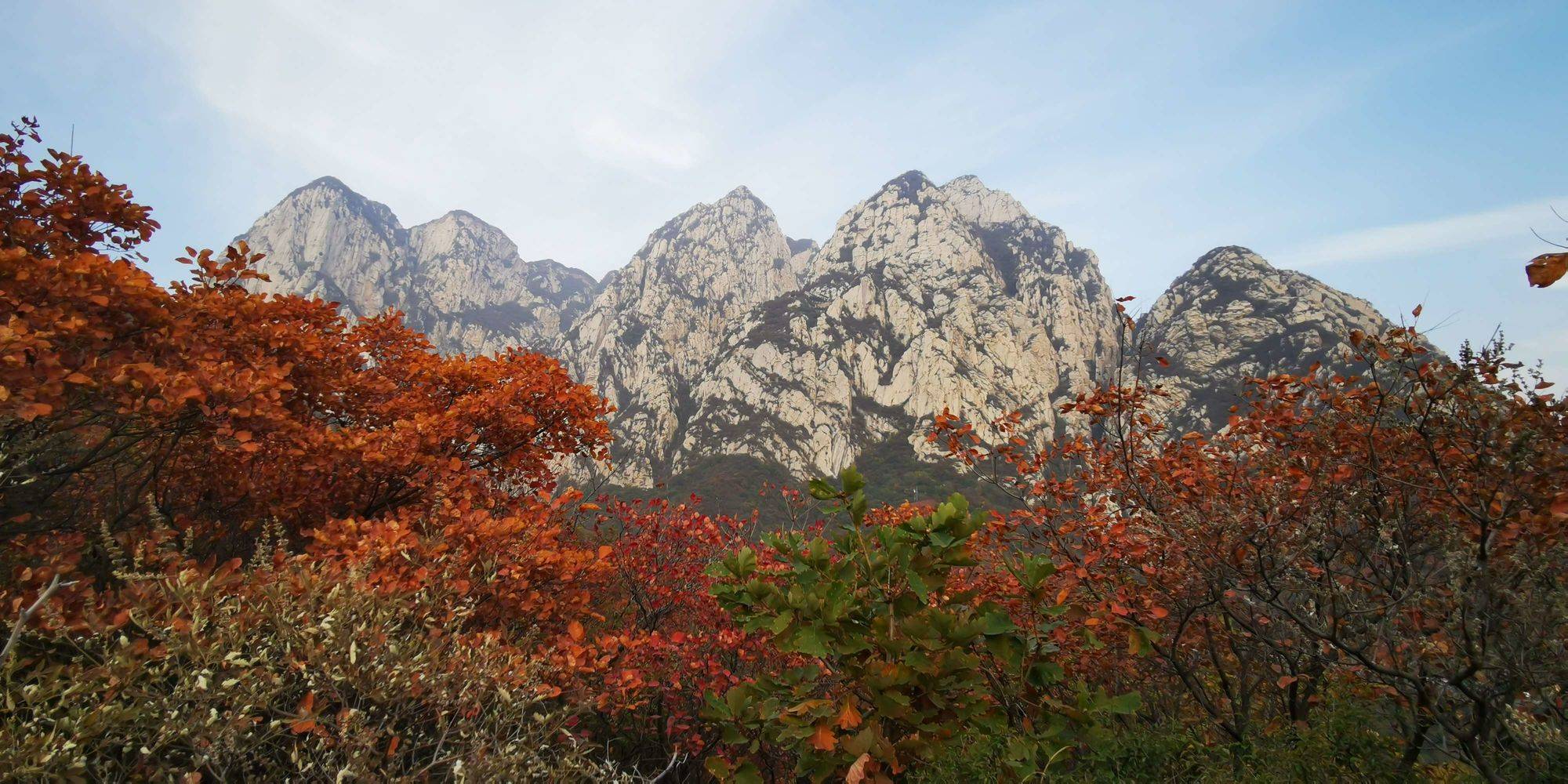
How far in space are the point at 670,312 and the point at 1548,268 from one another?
431 feet

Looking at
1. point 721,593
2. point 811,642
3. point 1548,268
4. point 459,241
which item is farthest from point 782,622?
point 459,241

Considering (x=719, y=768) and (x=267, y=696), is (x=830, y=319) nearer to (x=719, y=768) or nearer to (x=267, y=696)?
(x=719, y=768)

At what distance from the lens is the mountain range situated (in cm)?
9306

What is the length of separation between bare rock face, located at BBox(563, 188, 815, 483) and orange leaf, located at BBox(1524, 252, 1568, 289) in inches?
3559

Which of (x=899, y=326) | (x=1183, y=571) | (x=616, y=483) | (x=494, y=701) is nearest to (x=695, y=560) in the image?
(x=494, y=701)

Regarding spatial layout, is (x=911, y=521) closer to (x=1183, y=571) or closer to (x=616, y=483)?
(x=1183, y=571)

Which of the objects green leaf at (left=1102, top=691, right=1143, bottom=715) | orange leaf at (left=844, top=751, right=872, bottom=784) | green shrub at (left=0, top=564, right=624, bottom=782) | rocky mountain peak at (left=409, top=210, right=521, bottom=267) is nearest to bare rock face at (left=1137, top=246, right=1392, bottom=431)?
green leaf at (left=1102, top=691, right=1143, bottom=715)

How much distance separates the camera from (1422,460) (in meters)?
4.73

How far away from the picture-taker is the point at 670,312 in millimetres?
129500

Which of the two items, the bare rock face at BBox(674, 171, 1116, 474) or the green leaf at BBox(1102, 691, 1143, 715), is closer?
the green leaf at BBox(1102, 691, 1143, 715)

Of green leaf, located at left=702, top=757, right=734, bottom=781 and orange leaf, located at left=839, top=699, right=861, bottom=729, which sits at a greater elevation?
orange leaf, located at left=839, top=699, right=861, bottom=729

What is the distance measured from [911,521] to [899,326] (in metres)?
110

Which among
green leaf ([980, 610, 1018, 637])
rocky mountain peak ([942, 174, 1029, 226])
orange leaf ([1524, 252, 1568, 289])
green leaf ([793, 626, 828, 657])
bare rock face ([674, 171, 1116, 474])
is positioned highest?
rocky mountain peak ([942, 174, 1029, 226])

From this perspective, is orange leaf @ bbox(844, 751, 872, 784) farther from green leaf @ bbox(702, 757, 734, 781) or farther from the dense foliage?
green leaf @ bbox(702, 757, 734, 781)
